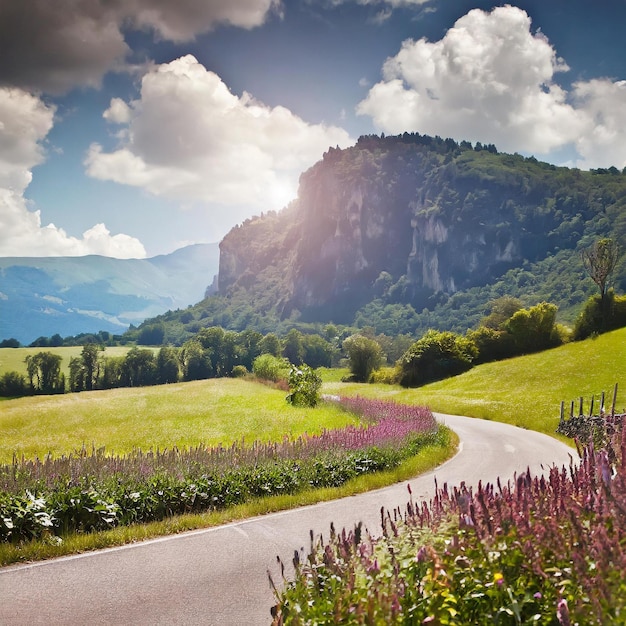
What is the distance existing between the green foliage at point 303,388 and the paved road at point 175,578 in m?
25.6

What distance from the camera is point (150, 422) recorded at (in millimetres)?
29719

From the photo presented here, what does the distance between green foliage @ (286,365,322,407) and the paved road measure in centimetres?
2559

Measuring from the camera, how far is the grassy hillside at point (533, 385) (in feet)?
130

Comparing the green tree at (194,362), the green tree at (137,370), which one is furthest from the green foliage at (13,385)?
the green tree at (194,362)

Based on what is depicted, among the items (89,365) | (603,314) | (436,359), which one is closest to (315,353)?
(89,365)

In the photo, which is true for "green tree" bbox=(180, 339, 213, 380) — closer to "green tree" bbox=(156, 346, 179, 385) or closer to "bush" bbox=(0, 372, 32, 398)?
"green tree" bbox=(156, 346, 179, 385)

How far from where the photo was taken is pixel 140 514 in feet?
36.8

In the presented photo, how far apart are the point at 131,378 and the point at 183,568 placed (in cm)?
11541

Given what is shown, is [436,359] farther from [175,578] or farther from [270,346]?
[270,346]

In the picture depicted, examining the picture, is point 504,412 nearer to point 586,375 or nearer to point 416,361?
point 586,375

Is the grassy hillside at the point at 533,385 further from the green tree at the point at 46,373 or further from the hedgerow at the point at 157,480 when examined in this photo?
the green tree at the point at 46,373

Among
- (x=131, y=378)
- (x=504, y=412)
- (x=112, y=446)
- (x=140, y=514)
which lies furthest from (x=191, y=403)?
(x=131, y=378)

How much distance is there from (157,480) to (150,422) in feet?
62.4

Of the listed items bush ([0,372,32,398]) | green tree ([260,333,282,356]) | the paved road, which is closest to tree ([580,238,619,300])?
the paved road
